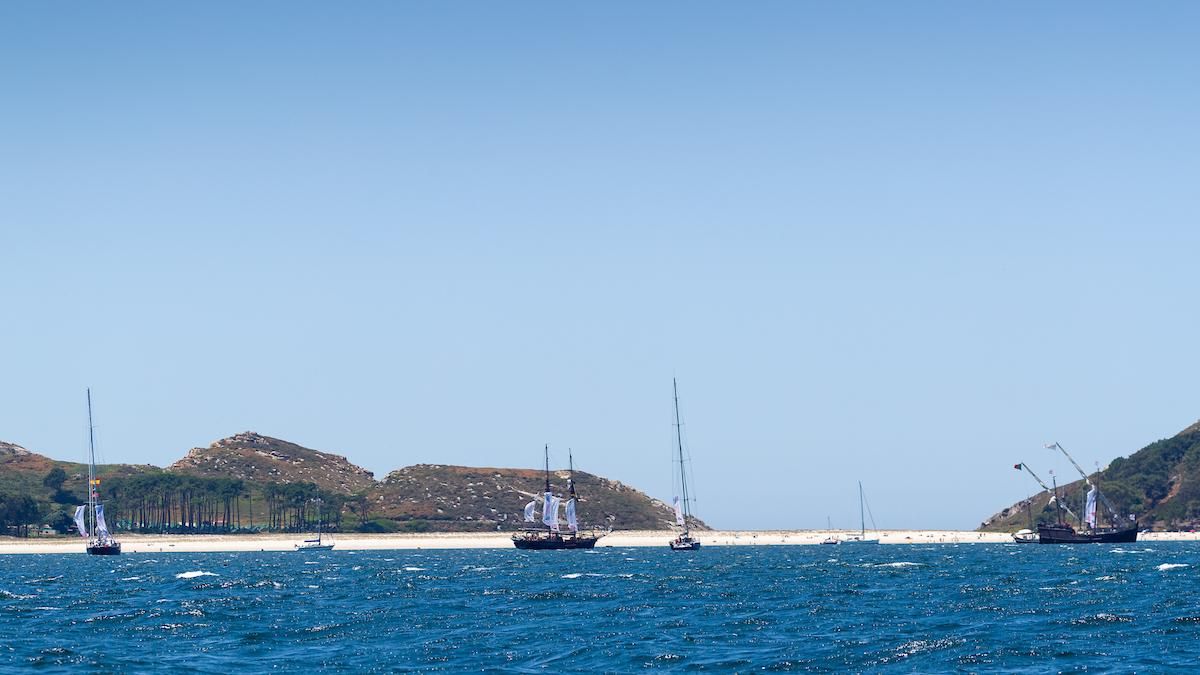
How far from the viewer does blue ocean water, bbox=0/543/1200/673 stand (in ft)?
Answer: 204

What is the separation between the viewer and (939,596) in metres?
96.4

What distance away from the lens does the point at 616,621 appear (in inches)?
3130

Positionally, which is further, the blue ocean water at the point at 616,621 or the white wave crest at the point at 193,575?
the white wave crest at the point at 193,575

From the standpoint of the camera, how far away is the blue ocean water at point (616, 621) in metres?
62.3

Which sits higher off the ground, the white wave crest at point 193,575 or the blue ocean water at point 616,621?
the white wave crest at point 193,575

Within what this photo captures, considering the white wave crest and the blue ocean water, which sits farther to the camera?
the white wave crest

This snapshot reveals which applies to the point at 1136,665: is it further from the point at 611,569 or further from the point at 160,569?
the point at 160,569

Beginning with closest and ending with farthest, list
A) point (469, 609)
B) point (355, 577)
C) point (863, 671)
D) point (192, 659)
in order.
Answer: point (863, 671)
point (192, 659)
point (469, 609)
point (355, 577)

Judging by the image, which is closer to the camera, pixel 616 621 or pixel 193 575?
pixel 616 621

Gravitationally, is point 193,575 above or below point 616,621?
above

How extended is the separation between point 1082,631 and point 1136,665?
12682mm

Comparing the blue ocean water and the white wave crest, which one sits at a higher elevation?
the white wave crest

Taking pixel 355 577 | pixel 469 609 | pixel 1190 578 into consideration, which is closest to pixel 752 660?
pixel 469 609

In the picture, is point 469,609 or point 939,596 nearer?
point 469,609
